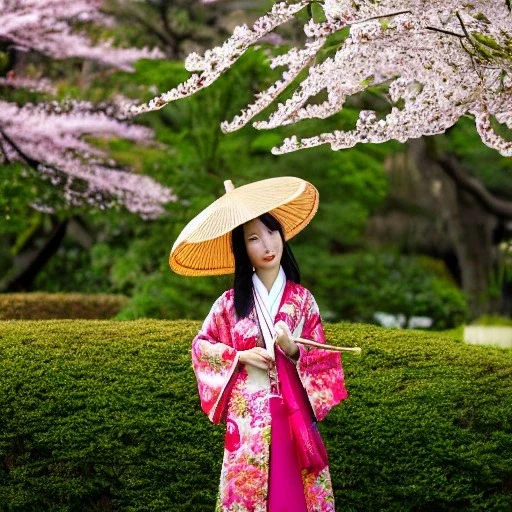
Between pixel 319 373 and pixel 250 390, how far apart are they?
0.30 meters

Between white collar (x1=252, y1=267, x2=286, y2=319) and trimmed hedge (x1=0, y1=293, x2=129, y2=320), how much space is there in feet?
16.5

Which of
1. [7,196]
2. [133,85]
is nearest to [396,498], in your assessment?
[7,196]

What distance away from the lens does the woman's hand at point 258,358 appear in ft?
13.0

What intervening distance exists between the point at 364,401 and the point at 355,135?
1418mm

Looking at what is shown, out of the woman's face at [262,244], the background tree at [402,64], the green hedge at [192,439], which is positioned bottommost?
the green hedge at [192,439]

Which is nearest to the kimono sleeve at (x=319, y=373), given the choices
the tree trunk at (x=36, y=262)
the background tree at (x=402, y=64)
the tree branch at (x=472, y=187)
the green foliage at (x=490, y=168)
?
the background tree at (x=402, y=64)

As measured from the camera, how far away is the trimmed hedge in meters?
9.04

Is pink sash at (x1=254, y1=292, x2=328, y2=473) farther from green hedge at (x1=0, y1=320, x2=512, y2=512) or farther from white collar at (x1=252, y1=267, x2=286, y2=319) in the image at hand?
green hedge at (x1=0, y1=320, x2=512, y2=512)

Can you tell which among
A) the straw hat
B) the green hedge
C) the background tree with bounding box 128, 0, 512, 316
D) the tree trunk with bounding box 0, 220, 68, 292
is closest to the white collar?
the straw hat

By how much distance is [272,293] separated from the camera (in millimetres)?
4160

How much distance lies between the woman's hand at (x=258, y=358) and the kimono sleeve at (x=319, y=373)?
0.45 feet

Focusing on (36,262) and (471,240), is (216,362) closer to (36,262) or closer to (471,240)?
(36,262)

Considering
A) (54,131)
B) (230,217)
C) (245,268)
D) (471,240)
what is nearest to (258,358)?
(245,268)

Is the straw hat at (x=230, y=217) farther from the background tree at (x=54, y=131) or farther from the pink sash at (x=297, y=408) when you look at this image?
the background tree at (x=54, y=131)
